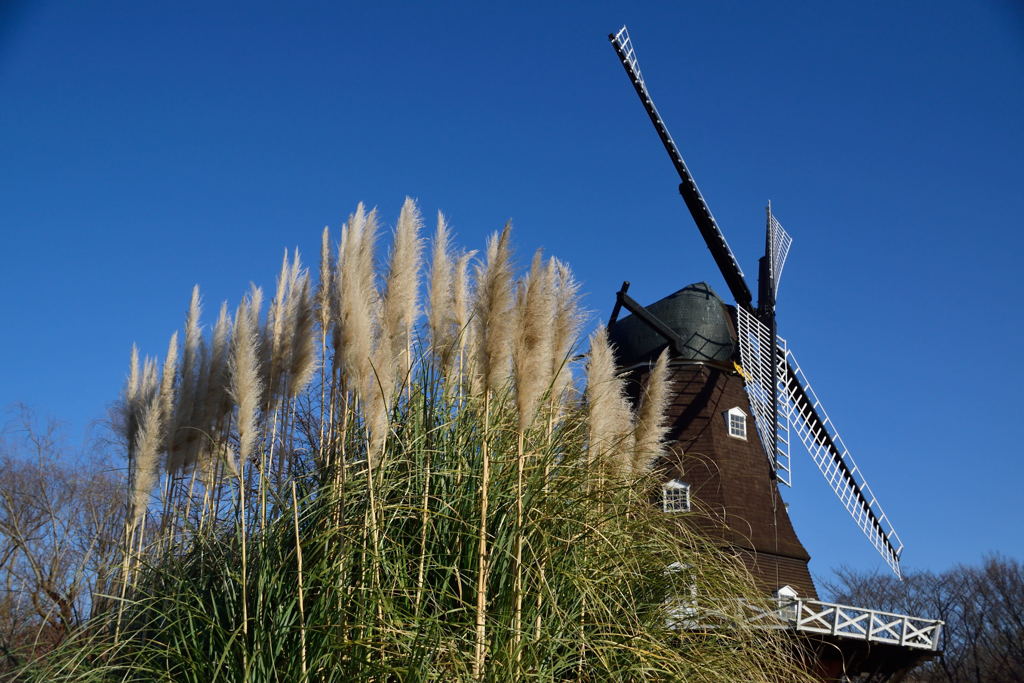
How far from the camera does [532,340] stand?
163 inches

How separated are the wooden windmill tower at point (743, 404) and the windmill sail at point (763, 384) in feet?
0.07

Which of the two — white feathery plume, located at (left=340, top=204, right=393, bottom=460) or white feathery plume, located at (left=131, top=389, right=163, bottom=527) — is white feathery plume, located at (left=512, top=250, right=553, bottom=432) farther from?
white feathery plume, located at (left=131, top=389, right=163, bottom=527)

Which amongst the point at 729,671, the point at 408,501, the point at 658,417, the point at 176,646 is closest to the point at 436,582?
the point at 408,501

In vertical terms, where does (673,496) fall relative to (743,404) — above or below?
below

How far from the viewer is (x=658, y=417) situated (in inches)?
219

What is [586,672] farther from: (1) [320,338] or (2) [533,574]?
(1) [320,338]

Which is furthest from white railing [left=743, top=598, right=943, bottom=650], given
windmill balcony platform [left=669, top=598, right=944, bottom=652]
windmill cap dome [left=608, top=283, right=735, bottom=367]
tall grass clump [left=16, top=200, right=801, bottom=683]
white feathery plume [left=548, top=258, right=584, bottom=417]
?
white feathery plume [left=548, top=258, right=584, bottom=417]

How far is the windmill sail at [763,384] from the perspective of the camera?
15141mm

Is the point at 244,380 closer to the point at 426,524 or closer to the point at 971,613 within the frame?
the point at 426,524

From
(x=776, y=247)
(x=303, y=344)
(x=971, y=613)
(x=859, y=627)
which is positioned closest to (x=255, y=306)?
(x=303, y=344)

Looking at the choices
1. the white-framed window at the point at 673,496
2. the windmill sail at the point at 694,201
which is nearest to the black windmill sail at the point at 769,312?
the windmill sail at the point at 694,201

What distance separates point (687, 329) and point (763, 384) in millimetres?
1675

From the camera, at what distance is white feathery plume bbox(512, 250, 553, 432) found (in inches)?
160

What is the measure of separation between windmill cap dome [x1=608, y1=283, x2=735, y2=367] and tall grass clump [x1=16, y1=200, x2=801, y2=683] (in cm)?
1048
